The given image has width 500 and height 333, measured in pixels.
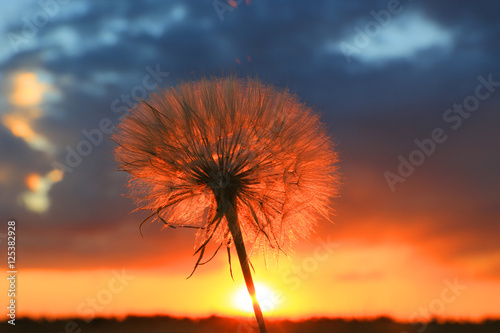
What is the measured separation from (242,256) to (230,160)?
4.03 feet

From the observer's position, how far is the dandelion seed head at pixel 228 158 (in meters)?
6.16

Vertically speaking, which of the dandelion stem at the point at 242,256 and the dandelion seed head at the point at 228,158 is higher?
the dandelion seed head at the point at 228,158

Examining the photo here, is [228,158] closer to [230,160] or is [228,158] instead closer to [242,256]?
[230,160]

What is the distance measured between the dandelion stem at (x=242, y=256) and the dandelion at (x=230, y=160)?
0.01 meters

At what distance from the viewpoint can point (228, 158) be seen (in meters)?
6.12

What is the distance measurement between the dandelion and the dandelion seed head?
0.01 m

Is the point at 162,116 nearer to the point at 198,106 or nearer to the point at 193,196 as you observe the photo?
the point at 198,106

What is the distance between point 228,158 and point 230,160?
0.12ft

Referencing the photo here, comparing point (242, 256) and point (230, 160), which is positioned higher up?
point (230, 160)

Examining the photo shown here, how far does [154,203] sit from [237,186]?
4.43ft

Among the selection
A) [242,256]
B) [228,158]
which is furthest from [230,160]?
[242,256]

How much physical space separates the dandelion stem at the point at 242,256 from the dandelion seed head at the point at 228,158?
0.15 m

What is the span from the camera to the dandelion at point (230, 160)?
613 centimetres

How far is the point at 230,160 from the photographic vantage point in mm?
6121
